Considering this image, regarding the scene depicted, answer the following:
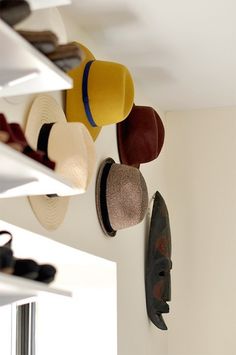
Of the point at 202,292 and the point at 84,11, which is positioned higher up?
the point at 84,11

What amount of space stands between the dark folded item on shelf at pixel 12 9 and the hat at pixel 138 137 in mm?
1640

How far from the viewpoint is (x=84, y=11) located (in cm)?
257

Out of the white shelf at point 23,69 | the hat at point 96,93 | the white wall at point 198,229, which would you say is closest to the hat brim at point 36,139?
the hat at point 96,93

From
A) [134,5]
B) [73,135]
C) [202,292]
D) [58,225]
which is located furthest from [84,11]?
[202,292]

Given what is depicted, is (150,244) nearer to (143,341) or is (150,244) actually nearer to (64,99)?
(143,341)

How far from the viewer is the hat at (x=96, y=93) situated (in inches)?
99.5

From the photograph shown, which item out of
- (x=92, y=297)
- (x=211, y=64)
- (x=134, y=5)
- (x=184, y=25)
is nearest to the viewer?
(x=134, y=5)

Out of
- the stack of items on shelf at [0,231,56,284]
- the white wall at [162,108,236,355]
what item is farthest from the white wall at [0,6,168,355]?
the stack of items on shelf at [0,231,56,284]

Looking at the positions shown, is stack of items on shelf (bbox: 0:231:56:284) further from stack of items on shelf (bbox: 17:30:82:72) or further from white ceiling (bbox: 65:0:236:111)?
white ceiling (bbox: 65:0:236:111)

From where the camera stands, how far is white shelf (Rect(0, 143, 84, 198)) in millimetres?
1446

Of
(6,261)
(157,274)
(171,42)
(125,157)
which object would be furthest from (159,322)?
(6,261)

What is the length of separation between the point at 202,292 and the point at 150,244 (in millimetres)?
451

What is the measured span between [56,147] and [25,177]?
604mm

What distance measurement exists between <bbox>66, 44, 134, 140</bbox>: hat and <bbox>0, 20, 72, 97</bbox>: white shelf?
0.94 meters
